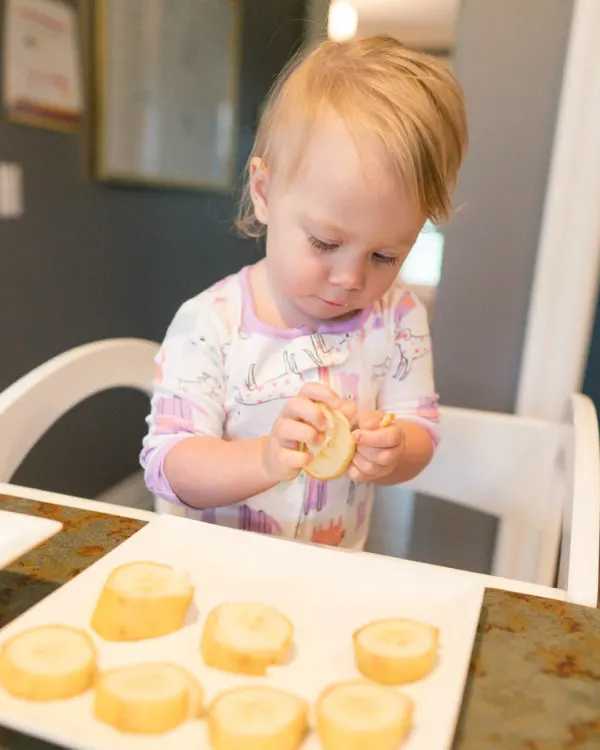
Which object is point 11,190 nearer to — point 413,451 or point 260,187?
point 260,187

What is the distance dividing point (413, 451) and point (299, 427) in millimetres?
249

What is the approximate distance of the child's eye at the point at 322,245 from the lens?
689 mm

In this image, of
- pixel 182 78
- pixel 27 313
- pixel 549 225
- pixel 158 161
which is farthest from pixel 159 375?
pixel 182 78

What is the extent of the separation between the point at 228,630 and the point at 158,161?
2193 mm

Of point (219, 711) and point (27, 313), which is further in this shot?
point (27, 313)

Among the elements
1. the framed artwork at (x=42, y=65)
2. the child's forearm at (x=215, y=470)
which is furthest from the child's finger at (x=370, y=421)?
the framed artwork at (x=42, y=65)

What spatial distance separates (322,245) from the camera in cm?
69

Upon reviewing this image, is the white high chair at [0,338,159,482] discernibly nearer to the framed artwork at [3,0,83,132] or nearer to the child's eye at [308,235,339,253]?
the child's eye at [308,235,339,253]

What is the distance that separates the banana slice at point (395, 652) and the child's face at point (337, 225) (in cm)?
35

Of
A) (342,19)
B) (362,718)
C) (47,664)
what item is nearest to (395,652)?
(362,718)

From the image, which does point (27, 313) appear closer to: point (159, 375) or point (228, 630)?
point (159, 375)

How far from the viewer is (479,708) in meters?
0.42

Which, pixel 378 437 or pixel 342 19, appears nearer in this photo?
pixel 378 437

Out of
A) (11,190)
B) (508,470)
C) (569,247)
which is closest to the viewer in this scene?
(508,470)
